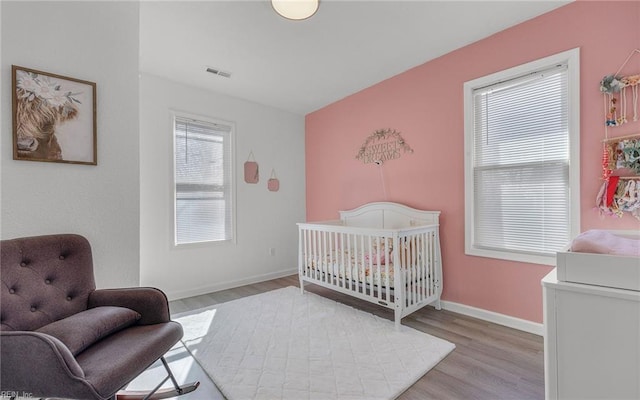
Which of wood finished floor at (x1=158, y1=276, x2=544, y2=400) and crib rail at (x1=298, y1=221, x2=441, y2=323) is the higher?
crib rail at (x1=298, y1=221, x2=441, y2=323)

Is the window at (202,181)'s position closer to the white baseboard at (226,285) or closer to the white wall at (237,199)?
the white wall at (237,199)

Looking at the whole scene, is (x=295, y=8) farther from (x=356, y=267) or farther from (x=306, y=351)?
(x=306, y=351)

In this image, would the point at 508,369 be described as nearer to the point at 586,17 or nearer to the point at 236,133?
the point at 586,17

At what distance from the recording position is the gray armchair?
0.97 meters

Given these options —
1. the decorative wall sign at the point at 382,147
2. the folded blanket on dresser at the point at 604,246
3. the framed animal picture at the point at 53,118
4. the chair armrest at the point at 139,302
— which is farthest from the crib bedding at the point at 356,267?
the framed animal picture at the point at 53,118

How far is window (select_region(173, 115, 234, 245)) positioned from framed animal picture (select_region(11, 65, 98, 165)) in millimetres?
1600

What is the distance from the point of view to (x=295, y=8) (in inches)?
73.7

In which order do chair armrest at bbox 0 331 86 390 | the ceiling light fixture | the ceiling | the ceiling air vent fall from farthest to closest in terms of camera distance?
1. the ceiling air vent
2. the ceiling
3. the ceiling light fixture
4. chair armrest at bbox 0 331 86 390

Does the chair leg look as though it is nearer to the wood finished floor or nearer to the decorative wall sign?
the wood finished floor

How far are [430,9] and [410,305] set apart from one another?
2303 mm

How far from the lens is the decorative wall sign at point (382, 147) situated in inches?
121

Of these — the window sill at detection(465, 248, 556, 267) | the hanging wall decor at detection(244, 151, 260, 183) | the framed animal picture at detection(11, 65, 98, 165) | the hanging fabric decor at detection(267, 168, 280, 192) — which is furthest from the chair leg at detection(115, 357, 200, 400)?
the hanging fabric decor at detection(267, 168, 280, 192)

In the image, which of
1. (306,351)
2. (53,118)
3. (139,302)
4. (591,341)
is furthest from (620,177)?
(53,118)

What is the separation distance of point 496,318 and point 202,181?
10.9 feet
